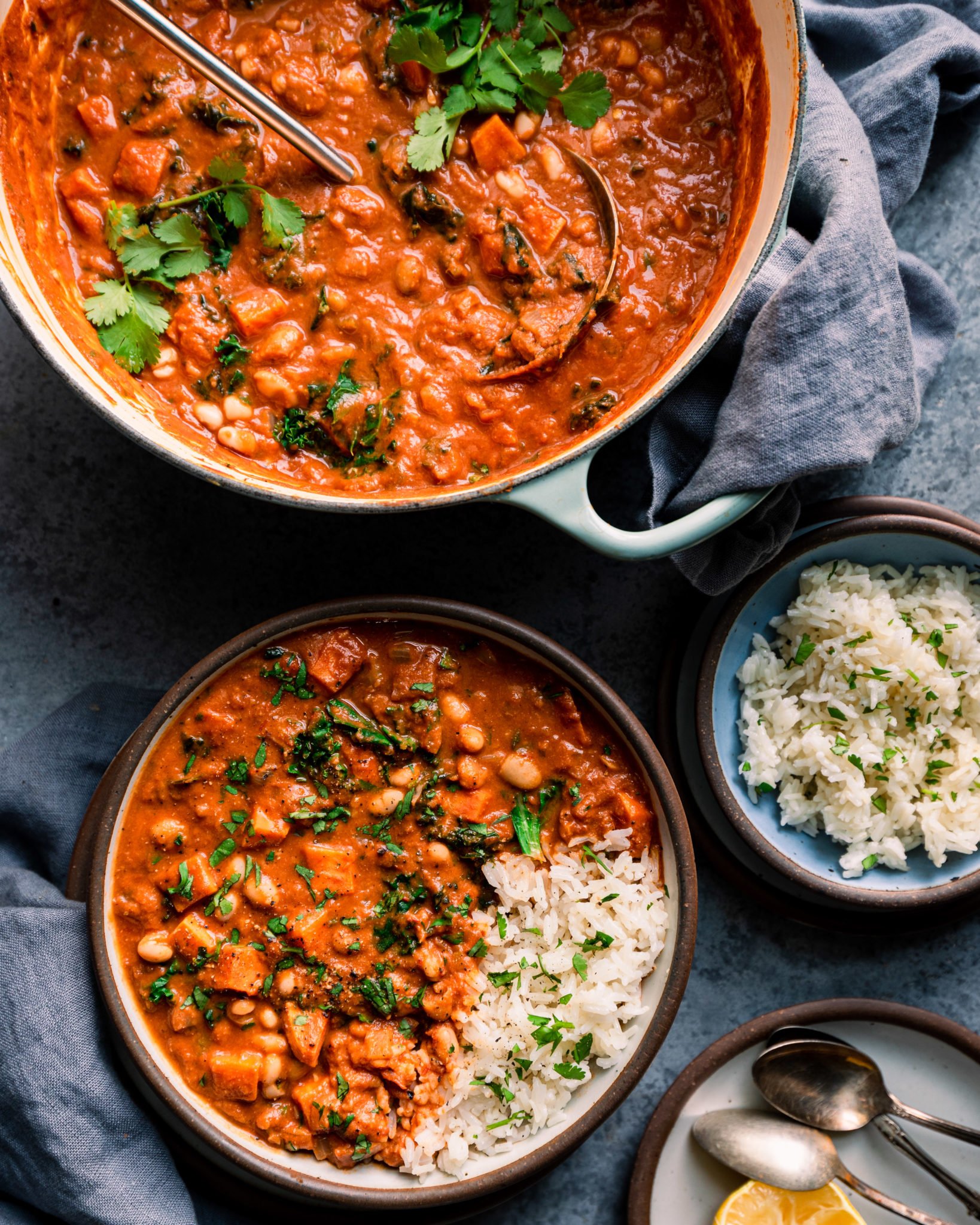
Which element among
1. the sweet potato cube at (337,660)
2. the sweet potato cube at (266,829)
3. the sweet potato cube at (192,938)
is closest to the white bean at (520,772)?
the sweet potato cube at (337,660)

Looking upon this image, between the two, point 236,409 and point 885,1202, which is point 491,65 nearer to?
point 236,409

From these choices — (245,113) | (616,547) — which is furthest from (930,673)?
(245,113)

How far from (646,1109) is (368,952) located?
95cm

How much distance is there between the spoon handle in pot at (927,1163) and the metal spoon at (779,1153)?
9 cm

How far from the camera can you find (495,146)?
2.38 meters

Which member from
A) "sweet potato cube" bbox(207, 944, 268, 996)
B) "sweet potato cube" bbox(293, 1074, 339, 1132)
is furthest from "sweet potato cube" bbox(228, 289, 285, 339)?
"sweet potato cube" bbox(293, 1074, 339, 1132)

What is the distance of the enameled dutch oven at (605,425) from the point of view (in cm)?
217

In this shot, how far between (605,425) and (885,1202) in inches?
84.9

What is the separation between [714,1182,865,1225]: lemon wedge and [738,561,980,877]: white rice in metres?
0.84

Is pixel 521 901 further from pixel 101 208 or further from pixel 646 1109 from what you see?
pixel 101 208

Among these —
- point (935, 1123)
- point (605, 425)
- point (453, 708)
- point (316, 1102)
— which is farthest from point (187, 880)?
point (935, 1123)

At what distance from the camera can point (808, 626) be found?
277 centimetres

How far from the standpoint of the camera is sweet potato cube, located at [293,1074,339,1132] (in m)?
2.48

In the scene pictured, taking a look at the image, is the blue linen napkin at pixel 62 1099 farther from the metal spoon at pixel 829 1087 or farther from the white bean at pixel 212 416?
the metal spoon at pixel 829 1087
